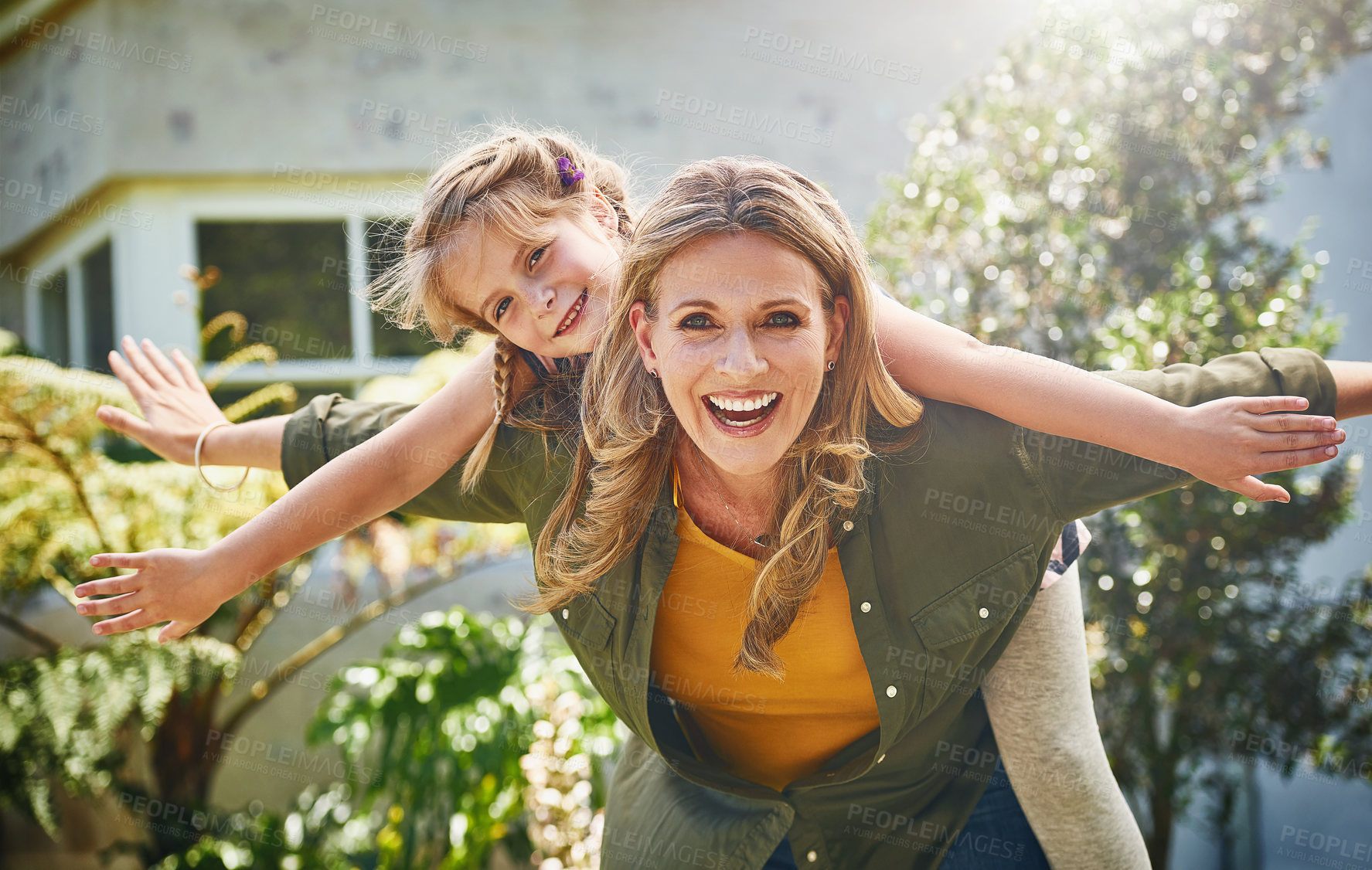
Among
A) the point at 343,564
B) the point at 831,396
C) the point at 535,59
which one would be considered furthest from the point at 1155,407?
the point at 535,59

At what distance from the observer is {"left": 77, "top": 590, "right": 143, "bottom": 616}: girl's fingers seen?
164 cm

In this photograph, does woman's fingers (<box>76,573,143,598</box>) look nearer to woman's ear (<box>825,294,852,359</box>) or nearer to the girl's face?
the girl's face

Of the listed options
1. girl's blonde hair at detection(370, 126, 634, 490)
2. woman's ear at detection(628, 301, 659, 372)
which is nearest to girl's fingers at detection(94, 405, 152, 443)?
girl's blonde hair at detection(370, 126, 634, 490)

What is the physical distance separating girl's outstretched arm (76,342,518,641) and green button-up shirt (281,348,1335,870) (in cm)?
8

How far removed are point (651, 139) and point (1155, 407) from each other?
145 inches

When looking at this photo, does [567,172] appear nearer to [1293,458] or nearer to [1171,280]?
[1293,458]

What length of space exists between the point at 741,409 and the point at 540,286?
63 centimetres

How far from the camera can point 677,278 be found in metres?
1.55

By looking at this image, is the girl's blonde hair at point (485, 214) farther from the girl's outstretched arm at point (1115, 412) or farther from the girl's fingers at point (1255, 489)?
the girl's fingers at point (1255, 489)

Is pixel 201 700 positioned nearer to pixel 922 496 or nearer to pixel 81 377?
pixel 81 377

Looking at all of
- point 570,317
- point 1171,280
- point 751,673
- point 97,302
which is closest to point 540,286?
point 570,317

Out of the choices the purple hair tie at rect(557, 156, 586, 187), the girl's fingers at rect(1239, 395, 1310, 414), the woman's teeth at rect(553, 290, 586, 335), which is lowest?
the girl's fingers at rect(1239, 395, 1310, 414)

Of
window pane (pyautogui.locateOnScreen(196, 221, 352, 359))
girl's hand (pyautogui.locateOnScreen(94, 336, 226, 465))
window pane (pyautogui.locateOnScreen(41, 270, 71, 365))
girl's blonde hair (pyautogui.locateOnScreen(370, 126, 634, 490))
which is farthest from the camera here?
window pane (pyautogui.locateOnScreen(41, 270, 71, 365))

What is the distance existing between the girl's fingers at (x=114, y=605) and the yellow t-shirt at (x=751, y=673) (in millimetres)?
938
